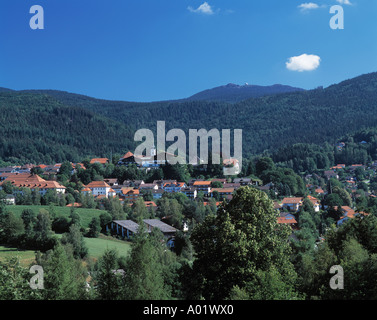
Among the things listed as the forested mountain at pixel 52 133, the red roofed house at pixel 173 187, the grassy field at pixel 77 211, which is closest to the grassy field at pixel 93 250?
the grassy field at pixel 77 211

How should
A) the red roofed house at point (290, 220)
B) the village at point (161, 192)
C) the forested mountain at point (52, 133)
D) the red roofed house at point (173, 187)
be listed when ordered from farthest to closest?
the forested mountain at point (52, 133), the red roofed house at point (173, 187), the red roofed house at point (290, 220), the village at point (161, 192)

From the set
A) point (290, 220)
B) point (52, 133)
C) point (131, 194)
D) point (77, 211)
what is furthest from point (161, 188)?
point (52, 133)

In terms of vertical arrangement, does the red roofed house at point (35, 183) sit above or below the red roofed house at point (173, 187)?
above

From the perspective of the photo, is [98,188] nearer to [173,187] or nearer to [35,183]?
[35,183]

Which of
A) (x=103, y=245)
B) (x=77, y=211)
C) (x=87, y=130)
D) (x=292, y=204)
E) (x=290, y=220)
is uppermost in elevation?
(x=87, y=130)

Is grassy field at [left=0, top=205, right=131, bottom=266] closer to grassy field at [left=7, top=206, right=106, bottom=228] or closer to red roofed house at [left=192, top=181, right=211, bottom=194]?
grassy field at [left=7, top=206, right=106, bottom=228]

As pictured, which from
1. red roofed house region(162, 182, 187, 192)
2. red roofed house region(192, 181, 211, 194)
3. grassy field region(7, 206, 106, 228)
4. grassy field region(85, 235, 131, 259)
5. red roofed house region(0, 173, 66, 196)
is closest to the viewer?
grassy field region(85, 235, 131, 259)

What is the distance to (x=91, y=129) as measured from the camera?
15975cm

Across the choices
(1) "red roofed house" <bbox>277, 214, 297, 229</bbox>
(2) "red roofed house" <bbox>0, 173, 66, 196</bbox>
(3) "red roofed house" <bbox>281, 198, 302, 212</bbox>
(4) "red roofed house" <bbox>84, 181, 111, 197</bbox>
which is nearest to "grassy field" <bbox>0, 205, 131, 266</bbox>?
(2) "red roofed house" <bbox>0, 173, 66, 196</bbox>

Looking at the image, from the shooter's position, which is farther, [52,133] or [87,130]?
[87,130]

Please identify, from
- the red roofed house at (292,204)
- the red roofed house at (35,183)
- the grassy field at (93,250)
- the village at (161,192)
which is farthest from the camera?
the red roofed house at (35,183)

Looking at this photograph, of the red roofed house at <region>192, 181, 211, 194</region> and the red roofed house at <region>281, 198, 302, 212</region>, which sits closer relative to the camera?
the red roofed house at <region>281, 198, 302, 212</region>

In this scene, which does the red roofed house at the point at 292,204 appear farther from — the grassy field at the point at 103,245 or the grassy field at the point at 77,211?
the grassy field at the point at 103,245
